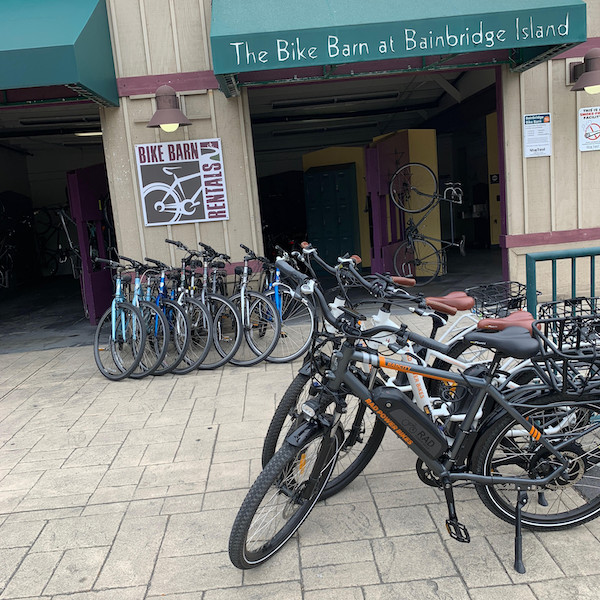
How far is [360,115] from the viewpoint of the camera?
1128 cm

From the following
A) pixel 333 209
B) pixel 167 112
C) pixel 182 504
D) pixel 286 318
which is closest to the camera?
pixel 182 504

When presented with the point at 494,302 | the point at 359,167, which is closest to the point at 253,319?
the point at 494,302

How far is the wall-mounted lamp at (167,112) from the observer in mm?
5574

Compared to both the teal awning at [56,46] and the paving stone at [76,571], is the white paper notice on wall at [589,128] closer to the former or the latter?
the teal awning at [56,46]

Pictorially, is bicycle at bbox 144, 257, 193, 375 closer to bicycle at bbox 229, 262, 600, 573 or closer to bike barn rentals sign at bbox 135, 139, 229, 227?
bike barn rentals sign at bbox 135, 139, 229, 227

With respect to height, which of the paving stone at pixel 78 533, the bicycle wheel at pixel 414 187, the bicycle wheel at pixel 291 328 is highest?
the bicycle wheel at pixel 414 187

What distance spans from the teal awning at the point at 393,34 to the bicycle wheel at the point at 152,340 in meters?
2.18

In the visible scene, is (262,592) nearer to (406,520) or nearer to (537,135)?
(406,520)

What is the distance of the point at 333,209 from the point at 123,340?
627 centimetres

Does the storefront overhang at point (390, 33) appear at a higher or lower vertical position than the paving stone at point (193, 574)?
higher

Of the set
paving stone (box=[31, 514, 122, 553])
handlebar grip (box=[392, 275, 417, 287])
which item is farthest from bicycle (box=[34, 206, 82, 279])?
handlebar grip (box=[392, 275, 417, 287])

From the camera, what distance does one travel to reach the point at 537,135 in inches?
247

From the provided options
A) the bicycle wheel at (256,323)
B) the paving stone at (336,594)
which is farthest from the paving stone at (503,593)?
the bicycle wheel at (256,323)

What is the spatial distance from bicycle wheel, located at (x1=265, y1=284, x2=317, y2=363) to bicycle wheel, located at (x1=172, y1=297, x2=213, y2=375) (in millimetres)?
603
